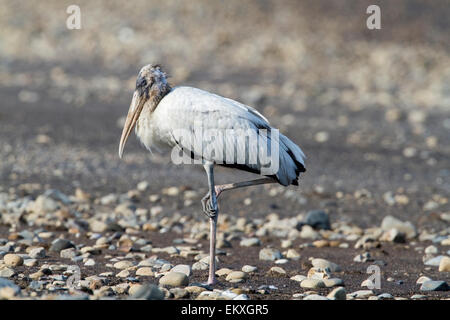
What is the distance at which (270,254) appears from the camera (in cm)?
801

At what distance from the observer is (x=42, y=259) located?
24.3 feet

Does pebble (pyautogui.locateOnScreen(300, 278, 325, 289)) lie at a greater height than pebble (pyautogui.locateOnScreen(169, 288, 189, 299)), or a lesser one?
greater

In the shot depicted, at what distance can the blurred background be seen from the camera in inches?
470

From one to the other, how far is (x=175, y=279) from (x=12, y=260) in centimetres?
152

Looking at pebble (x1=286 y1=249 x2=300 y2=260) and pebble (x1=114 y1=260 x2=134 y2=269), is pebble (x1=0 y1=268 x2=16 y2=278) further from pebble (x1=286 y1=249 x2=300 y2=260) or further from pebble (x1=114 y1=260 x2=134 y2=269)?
pebble (x1=286 y1=249 x2=300 y2=260)

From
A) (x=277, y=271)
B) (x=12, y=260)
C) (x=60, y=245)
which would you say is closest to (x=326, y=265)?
(x=277, y=271)

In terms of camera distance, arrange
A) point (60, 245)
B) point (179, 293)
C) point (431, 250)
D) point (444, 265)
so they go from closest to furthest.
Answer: point (179, 293), point (444, 265), point (60, 245), point (431, 250)

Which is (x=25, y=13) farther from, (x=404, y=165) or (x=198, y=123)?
(x=198, y=123)

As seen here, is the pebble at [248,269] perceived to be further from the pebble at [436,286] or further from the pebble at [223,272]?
the pebble at [436,286]

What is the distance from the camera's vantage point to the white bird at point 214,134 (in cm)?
708

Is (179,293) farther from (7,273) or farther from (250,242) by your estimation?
(250,242)

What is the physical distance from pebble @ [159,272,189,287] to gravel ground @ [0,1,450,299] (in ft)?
0.04

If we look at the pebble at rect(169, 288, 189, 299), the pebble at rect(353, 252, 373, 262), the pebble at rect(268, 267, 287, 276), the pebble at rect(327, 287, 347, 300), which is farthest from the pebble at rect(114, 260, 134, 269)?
the pebble at rect(353, 252, 373, 262)

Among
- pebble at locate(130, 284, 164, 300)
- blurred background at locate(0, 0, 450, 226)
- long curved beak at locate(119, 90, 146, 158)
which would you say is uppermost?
blurred background at locate(0, 0, 450, 226)
